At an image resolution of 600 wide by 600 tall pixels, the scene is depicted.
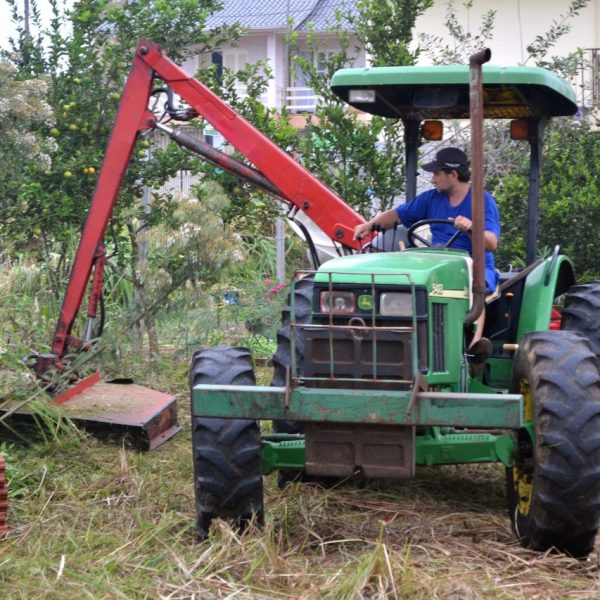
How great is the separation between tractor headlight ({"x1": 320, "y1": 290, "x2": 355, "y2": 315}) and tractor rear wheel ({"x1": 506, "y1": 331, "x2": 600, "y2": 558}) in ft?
2.74

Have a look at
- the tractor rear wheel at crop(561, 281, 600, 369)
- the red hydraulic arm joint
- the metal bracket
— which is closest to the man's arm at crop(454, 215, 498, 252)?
the tractor rear wheel at crop(561, 281, 600, 369)

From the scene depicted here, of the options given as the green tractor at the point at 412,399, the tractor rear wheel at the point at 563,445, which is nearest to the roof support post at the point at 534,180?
the green tractor at the point at 412,399

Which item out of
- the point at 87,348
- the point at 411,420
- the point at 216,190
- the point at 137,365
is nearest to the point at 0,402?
the point at 87,348

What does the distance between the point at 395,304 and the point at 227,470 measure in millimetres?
1071

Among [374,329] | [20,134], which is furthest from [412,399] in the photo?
[20,134]

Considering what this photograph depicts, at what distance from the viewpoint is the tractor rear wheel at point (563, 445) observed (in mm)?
5012

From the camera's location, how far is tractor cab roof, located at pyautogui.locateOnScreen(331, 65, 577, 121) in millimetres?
6203

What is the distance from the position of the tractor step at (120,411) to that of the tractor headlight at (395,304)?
2469 millimetres

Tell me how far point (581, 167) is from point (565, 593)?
6.90m

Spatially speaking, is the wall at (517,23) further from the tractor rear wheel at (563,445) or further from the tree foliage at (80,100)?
the tractor rear wheel at (563,445)

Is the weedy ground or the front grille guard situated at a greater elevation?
the front grille guard

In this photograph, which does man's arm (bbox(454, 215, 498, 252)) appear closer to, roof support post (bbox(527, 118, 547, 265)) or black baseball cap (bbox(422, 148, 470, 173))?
black baseball cap (bbox(422, 148, 470, 173))

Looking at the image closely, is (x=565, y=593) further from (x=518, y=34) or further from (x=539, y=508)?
(x=518, y=34)

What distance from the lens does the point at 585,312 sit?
21.3 ft
